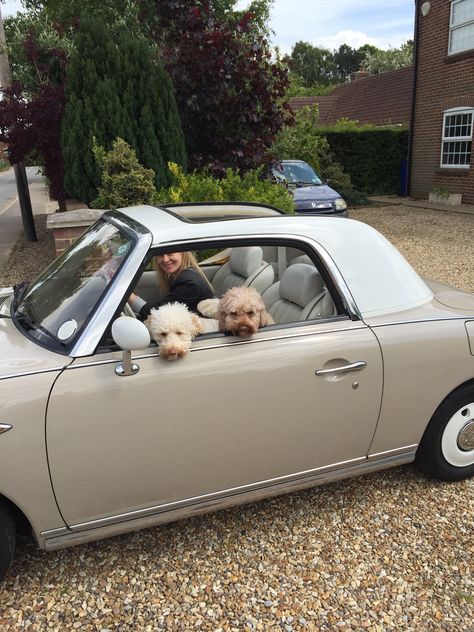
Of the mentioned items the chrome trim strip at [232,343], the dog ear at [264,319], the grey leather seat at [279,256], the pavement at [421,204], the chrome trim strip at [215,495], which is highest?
the grey leather seat at [279,256]

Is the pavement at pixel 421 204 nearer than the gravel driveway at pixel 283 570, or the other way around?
the gravel driveway at pixel 283 570

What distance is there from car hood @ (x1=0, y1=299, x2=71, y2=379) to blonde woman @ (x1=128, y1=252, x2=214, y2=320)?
2.39 feet

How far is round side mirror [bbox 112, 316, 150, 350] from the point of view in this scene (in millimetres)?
2084

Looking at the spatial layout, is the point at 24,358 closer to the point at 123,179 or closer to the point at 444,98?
the point at 123,179

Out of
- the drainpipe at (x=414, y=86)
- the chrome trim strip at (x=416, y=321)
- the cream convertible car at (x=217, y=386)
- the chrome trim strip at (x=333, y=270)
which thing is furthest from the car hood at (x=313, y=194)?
the chrome trim strip at (x=333, y=270)

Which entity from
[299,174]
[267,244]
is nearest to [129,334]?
[267,244]

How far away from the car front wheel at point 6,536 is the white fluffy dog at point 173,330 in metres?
0.90

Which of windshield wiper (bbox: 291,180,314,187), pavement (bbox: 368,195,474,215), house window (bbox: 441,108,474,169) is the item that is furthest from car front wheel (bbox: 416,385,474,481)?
house window (bbox: 441,108,474,169)

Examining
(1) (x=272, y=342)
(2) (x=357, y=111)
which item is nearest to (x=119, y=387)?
(1) (x=272, y=342)

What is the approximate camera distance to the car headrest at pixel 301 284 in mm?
2857

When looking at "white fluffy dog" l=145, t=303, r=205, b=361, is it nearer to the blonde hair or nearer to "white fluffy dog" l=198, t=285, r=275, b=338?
"white fluffy dog" l=198, t=285, r=275, b=338

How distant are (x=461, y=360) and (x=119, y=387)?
1793mm

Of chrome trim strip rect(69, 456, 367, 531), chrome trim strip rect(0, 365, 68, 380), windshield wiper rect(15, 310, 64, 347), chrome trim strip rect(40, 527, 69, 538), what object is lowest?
chrome trim strip rect(69, 456, 367, 531)

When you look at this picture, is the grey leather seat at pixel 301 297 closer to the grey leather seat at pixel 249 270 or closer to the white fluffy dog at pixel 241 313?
the grey leather seat at pixel 249 270
